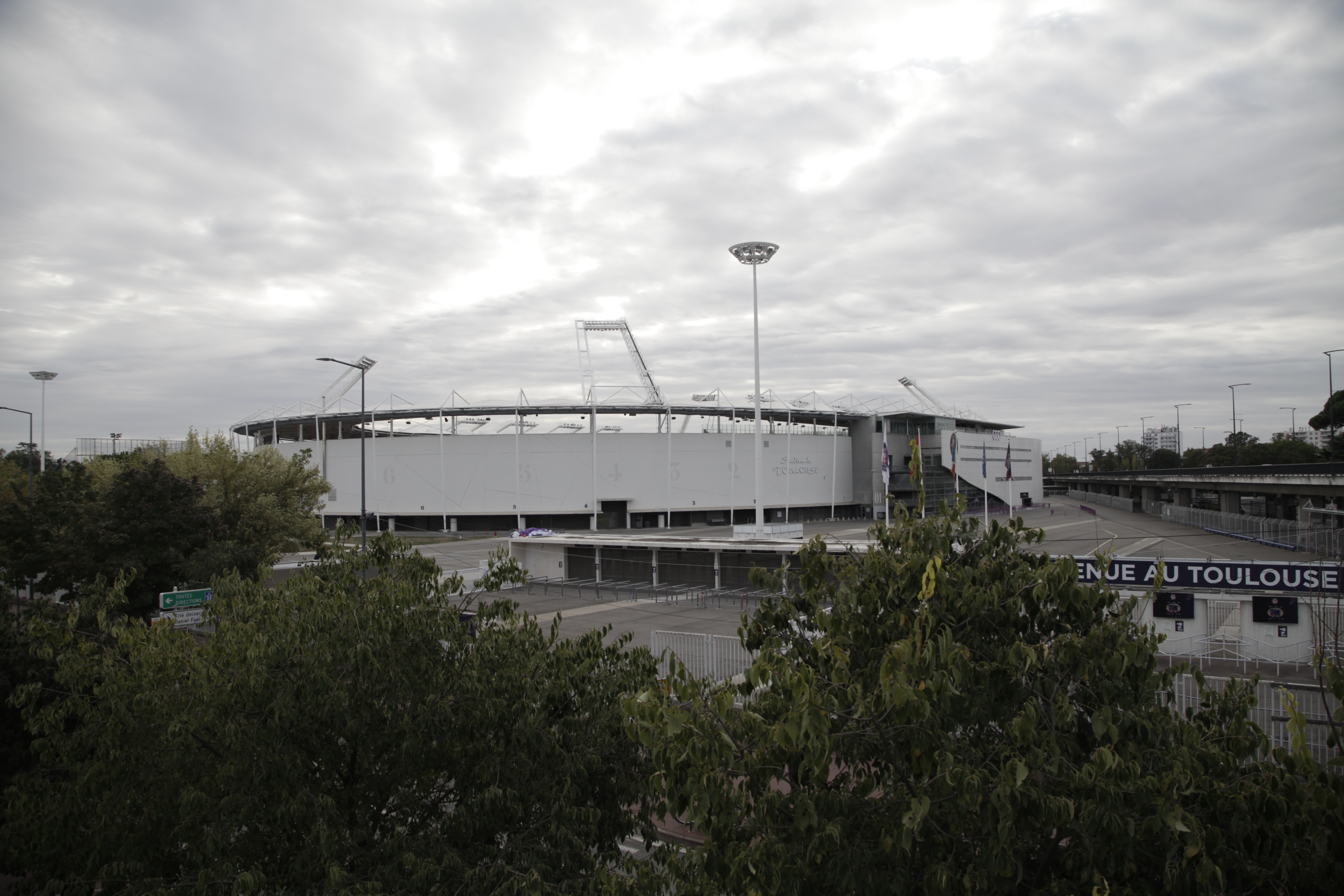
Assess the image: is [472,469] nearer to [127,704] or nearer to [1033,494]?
[127,704]

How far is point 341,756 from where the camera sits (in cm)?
734

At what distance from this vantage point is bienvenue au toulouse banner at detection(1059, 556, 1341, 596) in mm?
20891

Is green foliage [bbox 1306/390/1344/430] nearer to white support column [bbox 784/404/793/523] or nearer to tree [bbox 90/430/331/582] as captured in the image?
white support column [bbox 784/404/793/523]

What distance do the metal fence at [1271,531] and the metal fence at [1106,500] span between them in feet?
92.0

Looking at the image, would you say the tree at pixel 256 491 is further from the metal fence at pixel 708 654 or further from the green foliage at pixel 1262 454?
the green foliage at pixel 1262 454

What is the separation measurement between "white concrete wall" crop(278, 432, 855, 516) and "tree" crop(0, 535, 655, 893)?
212 feet

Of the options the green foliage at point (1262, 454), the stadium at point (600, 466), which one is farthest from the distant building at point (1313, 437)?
the stadium at point (600, 466)

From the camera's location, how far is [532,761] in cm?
731

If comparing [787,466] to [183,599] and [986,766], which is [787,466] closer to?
[183,599]

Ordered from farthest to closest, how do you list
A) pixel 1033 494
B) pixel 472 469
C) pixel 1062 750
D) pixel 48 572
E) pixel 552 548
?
pixel 1033 494
pixel 472 469
pixel 552 548
pixel 48 572
pixel 1062 750

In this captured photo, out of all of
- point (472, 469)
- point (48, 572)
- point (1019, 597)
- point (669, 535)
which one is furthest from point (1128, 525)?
point (48, 572)

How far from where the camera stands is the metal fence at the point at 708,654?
18.9 meters

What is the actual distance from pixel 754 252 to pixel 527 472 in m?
36.5

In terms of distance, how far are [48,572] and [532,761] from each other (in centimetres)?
3046
